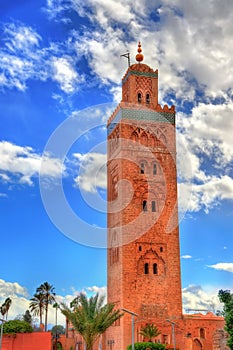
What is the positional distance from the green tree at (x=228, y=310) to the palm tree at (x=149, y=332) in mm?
10658

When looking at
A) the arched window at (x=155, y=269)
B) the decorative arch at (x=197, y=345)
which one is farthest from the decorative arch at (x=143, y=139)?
the decorative arch at (x=197, y=345)

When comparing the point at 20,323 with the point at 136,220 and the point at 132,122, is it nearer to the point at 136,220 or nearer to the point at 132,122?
the point at 136,220

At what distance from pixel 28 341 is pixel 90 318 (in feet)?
32.9

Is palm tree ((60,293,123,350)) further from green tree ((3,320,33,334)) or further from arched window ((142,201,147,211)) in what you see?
arched window ((142,201,147,211))

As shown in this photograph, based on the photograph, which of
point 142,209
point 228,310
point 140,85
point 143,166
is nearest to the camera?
point 228,310

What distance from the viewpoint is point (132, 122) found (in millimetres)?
42719

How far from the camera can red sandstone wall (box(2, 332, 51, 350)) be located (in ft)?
120

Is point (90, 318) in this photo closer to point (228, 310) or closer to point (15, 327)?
point (228, 310)

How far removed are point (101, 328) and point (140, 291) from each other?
951 centimetres

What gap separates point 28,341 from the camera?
121 ft

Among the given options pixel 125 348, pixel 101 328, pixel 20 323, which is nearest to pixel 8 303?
pixel 20 323

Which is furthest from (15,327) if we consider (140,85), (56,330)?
(140,85)

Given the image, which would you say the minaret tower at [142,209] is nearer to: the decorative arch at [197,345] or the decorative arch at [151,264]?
the decorative arch at [151,264]

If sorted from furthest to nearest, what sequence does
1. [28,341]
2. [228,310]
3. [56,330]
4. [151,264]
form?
[56,330] < [151,264] < [28,341] < [228,310]
